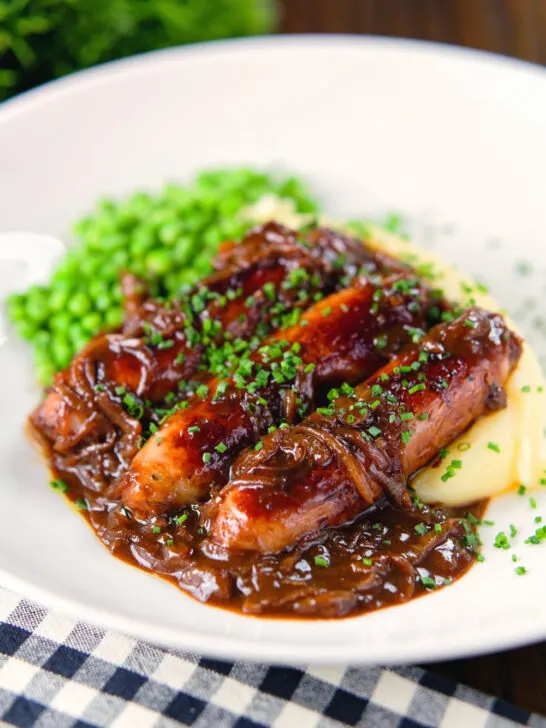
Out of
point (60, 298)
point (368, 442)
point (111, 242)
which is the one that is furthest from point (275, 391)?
point (111, 242)

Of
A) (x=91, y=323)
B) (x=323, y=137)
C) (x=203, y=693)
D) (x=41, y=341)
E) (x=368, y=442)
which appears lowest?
(x=203, y=693)

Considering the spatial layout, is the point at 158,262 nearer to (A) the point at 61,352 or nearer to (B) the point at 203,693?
(A) the point at 61,352

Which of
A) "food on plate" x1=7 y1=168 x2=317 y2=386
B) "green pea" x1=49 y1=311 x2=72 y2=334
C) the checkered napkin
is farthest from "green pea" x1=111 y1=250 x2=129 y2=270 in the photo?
the checkered napkin

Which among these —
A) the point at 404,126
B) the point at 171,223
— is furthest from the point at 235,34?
the point at 171,223

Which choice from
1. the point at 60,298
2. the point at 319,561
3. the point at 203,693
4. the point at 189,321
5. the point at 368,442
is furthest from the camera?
the point at 60,298

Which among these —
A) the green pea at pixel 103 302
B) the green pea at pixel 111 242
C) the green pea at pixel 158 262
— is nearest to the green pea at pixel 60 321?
the green pea at pixel 103 302

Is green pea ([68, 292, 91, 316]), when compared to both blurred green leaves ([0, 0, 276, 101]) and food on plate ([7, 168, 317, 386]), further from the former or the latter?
blurred green leaves ([0, 0, 276, 101])

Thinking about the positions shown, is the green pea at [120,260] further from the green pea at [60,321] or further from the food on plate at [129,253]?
the green pea at [60,321]
